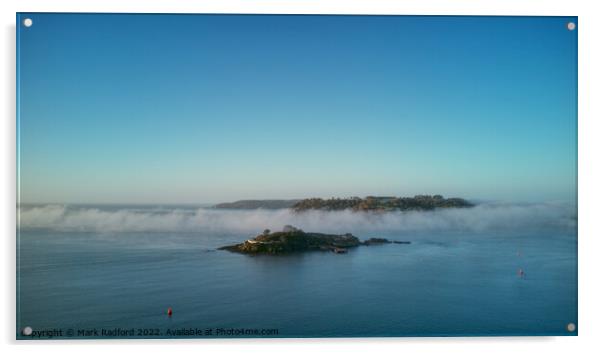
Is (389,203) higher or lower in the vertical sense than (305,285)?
A: higher

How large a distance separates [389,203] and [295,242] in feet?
2.22

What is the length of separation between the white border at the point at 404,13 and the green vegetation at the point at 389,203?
2.51 ft

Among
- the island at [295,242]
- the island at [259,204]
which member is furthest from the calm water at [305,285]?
the island at [259,204]

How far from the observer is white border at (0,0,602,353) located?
266 centimetres

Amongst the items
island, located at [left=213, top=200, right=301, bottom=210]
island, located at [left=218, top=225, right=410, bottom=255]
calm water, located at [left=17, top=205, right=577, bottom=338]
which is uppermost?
island, located at [left=213, top=200, right=301, bottom=210]

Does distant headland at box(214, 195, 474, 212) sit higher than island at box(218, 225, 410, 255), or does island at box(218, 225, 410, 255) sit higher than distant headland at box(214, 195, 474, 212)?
distant headland at box(214, 195, 474, 212)

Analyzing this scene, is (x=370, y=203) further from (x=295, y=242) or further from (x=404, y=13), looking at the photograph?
(x=404, y=13)

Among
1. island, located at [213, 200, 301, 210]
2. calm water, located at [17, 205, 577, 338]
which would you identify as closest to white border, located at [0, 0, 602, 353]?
calm water, located at [17, 205, 577, 338]

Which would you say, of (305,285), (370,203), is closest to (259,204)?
(305,285)

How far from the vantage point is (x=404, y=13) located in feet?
9.14

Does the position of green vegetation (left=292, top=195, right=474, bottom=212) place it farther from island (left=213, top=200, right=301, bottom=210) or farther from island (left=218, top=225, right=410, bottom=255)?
island (left=218, top=225, right=410, bottom=255)

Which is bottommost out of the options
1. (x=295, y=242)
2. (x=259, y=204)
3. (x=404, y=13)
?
(x=295, y=242)

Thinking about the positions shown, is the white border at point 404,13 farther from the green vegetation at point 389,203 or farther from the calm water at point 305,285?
the green vegetation at point 389,203

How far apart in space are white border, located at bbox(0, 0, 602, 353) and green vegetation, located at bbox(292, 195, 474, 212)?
766 millimetres
